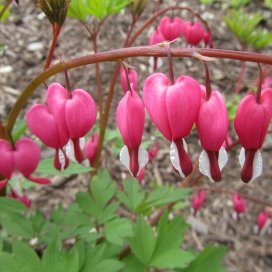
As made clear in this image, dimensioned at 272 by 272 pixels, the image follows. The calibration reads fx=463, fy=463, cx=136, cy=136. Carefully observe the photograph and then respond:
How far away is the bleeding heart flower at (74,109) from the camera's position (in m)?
1.12

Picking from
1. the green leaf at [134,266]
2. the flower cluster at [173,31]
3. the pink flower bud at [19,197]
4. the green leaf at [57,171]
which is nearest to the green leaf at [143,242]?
the green leaf at [134,266]

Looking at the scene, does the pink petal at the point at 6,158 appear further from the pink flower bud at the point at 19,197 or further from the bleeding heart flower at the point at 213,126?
the bleeding heart flower at the point at 213,126

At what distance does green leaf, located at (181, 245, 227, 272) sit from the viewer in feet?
6.13

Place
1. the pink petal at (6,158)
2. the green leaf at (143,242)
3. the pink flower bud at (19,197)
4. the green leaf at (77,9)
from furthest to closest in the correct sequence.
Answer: the pink flower bud at (19,197)
the green leaf at (143,242)
the green leaf at (77,9)
the pink petal at (6,158)

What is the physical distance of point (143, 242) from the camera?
180 centimetres

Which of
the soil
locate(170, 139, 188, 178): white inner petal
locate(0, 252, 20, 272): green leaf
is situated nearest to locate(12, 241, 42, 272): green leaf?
locate(0, 252, 20, 272): green leaf

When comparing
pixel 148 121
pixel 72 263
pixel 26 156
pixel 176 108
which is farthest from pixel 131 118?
pixel 148 121

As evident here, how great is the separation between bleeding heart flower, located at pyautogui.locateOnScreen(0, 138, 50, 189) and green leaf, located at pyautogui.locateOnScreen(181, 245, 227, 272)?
84 cm

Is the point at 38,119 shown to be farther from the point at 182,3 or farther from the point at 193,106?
the point at 182,3

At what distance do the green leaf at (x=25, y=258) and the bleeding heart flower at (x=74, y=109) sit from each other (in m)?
0.49

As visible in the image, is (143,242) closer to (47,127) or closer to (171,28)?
(47,127)

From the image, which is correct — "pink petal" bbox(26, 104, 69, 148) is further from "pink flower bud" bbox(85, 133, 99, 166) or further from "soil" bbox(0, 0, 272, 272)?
"soil" bbox(0, 0, 272, 272)

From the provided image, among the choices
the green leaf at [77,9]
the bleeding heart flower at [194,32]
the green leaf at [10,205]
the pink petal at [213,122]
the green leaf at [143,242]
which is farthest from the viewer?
the bleeding heart flower at [194,32]

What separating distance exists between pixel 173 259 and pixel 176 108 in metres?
0.95
